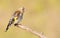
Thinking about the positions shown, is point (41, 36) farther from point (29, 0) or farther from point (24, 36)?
point (29, 0)

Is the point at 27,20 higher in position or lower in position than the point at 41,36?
lower

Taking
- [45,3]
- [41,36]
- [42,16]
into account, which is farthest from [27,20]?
[41,36]

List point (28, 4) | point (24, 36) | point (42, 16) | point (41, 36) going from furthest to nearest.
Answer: point (28, 4) < point (42, 16) < point (24, 36) < point (41, 36)

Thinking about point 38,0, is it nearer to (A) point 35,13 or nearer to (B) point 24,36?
(A) point 35,13

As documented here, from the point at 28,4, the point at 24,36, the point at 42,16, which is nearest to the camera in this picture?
the point at 24,36

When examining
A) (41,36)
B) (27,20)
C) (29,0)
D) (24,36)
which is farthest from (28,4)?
(41,36)

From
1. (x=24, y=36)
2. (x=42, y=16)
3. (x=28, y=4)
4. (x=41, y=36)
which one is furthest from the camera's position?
(x=28, y=4)

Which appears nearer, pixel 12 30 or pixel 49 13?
pixel 12 30
